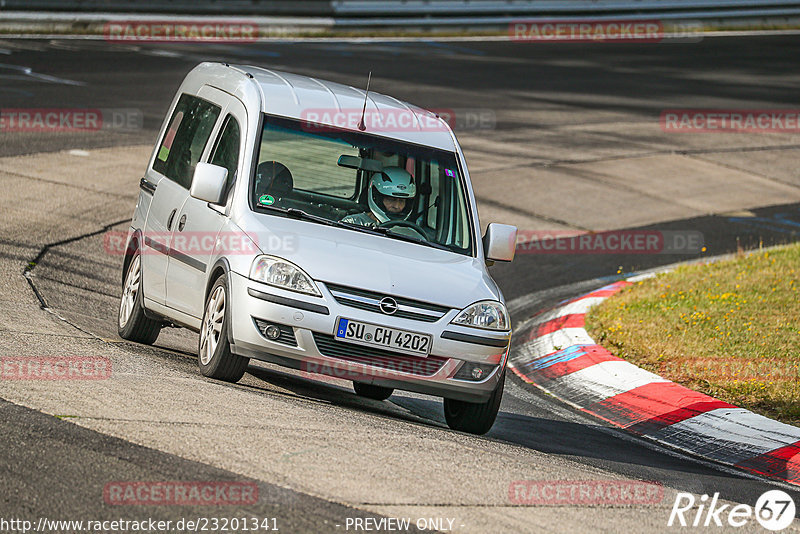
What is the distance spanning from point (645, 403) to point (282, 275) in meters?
3.49

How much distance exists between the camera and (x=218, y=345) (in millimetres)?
7344

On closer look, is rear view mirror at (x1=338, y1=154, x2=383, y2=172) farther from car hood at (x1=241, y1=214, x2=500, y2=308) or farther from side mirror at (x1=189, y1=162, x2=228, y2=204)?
side mirror at (x1=189, y1=162, x2=228, y2=204)

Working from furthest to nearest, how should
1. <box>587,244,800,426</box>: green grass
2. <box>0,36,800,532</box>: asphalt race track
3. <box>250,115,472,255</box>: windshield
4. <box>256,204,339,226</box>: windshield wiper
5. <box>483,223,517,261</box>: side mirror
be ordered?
<box>587,244,800,426</box>: green grass → <box>483,223,517,261</box>: side mirror → <box>250,115,472,255</box>: windshield → <box>256,204,339,226</box>: windshield wiper → <box>0,36,800,532</box>: asphalt race track

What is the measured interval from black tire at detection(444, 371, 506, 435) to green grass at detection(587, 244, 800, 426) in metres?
2.43

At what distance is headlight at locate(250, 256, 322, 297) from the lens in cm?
703

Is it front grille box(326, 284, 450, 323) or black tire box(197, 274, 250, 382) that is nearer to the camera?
front grille box(326, 284, 450, 323)

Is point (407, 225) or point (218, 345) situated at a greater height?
point (407, 225)

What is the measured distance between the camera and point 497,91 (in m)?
25.1

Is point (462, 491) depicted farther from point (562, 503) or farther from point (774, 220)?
point (774, 220)

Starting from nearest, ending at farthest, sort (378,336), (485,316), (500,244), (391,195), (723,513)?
(723,513) → (378,336) → (485,316) → (500,244) → (391,195)

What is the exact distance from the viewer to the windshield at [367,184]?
7.92 metres

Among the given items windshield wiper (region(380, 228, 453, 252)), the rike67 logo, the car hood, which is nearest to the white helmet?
windshield wiper (region(380, 228, 453, 252))

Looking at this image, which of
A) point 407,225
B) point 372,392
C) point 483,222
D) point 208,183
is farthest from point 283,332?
point 483,222

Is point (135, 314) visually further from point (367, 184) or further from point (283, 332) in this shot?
point (283, 332)
